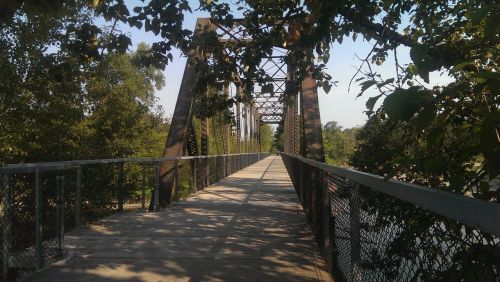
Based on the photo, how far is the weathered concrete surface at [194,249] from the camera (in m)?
4.77

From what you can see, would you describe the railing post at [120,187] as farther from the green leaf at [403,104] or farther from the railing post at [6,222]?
the green leaf at [403,104]

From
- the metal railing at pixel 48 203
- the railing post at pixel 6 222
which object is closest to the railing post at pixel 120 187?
the metal railing at pixel 48 203

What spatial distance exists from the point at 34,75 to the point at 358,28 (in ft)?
23.7

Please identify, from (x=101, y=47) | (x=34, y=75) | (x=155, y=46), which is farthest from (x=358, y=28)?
(x=34, y=75)

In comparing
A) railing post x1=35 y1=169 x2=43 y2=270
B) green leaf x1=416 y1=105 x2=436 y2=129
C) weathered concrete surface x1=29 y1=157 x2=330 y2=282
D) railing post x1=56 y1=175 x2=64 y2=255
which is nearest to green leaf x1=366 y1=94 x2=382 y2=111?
green leaf x1=416 y1=105 x2=436 y2=129

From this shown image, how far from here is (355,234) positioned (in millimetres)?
3406

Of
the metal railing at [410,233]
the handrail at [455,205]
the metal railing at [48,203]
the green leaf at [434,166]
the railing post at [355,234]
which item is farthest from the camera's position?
the metal railing at [48,203]

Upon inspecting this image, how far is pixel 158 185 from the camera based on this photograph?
10.0 m

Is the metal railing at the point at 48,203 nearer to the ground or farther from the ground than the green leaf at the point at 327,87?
nearer to the ground

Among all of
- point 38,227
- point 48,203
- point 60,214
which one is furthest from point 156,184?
point 38,227

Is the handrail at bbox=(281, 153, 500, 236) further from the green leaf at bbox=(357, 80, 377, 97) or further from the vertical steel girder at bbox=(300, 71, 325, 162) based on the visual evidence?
the vertical steel girder at bbox=(300, 71, 325, 162)

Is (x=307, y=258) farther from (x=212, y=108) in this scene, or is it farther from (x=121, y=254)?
(x=212, y=108)

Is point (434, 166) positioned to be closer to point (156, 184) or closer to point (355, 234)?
point (355, 234)

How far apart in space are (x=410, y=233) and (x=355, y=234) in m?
1.28
